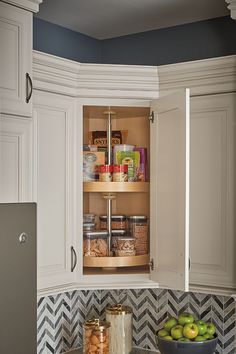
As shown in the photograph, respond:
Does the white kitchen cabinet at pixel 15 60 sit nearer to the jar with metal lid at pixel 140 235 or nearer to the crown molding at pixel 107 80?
the crown molding at pixel 107 80

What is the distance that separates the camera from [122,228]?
2.94 metres

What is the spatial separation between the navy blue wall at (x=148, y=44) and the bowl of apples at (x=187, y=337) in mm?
1366

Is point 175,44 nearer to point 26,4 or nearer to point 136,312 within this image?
point 26,4

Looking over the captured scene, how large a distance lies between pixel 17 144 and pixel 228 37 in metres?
1.32

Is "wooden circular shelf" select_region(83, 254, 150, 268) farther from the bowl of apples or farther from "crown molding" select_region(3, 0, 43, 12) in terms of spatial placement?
"crown molding" select_region(3, 0, 43, 12)

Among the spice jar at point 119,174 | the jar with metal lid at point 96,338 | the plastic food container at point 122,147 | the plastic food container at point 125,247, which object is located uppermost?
the plastic food container at point 122,147

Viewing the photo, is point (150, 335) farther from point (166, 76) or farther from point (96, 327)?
point (166, 76)

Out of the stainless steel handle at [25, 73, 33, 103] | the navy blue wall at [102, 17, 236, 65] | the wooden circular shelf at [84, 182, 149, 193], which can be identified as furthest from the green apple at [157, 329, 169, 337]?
the navy blue wall at [102, 17, 236, 65]

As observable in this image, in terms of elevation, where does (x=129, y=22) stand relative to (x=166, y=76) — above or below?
above

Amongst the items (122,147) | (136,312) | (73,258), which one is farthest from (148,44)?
(136,312)

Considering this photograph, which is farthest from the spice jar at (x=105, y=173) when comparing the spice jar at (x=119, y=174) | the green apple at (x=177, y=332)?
the green apple at (x=177, y=332)

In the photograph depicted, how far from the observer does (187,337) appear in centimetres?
266

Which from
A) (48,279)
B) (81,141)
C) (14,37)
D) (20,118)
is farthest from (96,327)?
(14,37)

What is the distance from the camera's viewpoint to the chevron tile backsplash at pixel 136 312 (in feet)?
9.67
